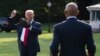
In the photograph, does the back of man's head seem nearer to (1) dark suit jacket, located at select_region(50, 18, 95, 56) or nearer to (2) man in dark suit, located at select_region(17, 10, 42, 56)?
(1) dark suit jacket, located at select_region(50, 18, 95, 56)

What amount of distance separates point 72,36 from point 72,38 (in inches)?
1.5

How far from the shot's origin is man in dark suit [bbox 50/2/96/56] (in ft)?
28.4

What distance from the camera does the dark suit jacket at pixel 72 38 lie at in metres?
8.66

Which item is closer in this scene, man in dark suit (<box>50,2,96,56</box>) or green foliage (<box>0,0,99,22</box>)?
man in dark suit (<box>50,2,96,56</box>)

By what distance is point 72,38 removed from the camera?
28.5 ft

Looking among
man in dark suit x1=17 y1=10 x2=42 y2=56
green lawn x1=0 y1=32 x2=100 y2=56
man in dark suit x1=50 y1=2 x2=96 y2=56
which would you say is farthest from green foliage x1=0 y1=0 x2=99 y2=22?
man in dark suit x1=50 y1=2 x2=96 y2=56

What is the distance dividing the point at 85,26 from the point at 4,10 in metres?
65.5

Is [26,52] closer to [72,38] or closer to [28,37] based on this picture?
[28,37]

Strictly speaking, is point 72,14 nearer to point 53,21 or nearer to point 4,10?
point 4,10

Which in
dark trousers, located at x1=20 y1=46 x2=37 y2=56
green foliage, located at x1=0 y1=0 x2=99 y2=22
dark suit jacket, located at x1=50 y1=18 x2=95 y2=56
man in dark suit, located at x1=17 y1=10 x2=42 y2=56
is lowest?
green foliage, located at x1=0 y1=0 x2=99 y2=22

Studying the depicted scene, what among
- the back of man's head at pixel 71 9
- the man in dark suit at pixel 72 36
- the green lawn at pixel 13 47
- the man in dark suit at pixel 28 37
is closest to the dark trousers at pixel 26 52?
the man in dark suit at pixel 28 37

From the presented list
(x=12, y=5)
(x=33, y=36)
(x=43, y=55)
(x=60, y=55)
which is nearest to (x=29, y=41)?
(x=33, y=36)

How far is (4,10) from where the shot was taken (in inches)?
2904

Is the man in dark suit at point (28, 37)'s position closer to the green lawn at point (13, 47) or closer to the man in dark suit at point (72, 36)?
the man in dark suit at point (72, 36)
